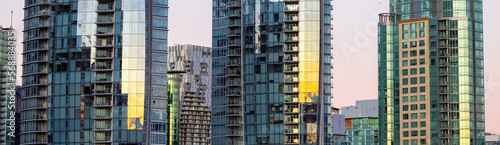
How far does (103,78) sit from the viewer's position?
174m

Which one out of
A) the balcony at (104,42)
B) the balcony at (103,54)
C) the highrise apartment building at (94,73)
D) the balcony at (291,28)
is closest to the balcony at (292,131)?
the balcony at (291,28)

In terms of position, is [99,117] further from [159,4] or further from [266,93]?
[266,93]

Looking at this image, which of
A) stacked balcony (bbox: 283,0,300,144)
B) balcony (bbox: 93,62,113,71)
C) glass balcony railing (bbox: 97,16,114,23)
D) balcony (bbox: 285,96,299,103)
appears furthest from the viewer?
stacked balcony (bbox: 283,0,300,144)

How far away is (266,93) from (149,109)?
33.9m

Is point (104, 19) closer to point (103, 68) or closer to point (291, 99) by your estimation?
point (103, 68)

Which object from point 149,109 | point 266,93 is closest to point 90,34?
point 149,109

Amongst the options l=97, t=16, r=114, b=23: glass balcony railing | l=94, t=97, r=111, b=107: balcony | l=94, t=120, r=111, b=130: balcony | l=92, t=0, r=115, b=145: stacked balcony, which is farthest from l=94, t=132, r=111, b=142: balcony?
l=97, t=16, r=114, b=23: glass balcony railing

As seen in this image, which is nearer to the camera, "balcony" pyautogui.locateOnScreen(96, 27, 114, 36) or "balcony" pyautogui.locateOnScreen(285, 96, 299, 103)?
"balcony" pyautogui.locateOnScreen(96, 27, 114, 36)

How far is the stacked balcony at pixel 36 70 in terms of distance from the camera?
580ft

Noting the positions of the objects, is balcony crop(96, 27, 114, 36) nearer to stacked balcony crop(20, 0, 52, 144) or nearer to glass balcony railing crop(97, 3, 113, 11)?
glass balcony railing crop(97, 3, 113, 11)

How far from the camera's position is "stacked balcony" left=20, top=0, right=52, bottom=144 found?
177m

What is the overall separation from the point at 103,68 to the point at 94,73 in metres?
1.88

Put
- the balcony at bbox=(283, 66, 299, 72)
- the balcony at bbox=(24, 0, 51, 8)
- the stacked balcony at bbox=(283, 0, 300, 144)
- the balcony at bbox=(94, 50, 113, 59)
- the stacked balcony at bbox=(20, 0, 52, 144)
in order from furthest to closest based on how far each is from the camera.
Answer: the balcony at bbox=(283, 66, 299, 72) < the stacked balcony at bbox=(283, 0, 300, 144) < the balcony at bbox=(24, 0, 51, 8) < the stacked balcony at bbox=(20, 0, 52, 144) < the balcony at bbox=(94, 50, 113, 59)

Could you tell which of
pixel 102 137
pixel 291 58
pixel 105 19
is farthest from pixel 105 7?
pixel 291 58
